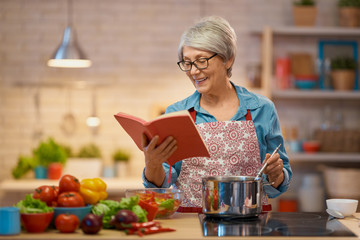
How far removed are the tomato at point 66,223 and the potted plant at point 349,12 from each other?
4.31 metres

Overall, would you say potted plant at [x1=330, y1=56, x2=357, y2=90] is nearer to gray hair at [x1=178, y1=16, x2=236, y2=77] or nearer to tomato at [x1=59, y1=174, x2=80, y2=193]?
gray hair at [x1=178, y1=16, x2=236, y2=77]

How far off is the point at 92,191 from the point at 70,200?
116 mm

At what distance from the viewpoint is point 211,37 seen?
2.70 m

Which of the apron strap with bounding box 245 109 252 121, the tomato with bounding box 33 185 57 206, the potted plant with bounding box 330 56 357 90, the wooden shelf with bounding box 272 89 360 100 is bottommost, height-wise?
the tomato with bounding box 33 185 57 206

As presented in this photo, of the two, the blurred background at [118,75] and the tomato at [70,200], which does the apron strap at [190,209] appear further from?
the blurred background at [118,75]

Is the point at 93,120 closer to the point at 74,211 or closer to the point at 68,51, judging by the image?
the point at 68,51

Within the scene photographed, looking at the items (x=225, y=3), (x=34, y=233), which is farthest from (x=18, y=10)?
(x=34, y=233)

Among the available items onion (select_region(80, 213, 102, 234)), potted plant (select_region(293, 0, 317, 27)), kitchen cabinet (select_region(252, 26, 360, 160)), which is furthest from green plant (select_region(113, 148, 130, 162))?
onion (select_region(80, 213, 102, 234))

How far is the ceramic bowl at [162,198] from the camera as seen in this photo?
2.31 metres

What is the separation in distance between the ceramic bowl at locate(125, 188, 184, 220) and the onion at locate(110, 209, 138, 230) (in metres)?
0.27

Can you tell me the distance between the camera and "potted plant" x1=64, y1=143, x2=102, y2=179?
528 cm

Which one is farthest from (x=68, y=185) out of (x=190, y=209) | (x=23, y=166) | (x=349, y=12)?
(x=349, y=12)

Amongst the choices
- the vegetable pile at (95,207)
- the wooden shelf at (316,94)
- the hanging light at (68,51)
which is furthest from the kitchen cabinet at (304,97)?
the vegetable pile at (95,207)

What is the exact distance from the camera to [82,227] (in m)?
1.98
